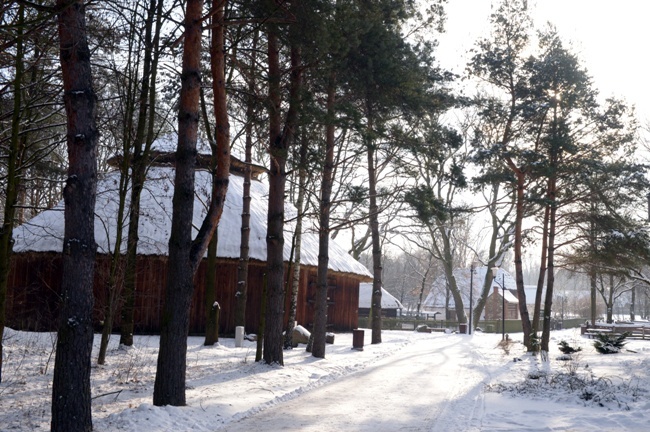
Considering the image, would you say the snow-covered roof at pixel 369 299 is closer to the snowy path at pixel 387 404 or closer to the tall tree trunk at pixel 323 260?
the tall tree trunk at pixel 323 260

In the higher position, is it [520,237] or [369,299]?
[520,237]

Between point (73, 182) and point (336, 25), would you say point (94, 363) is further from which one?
point (336, 25)

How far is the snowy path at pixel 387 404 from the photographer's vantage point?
8.33 m

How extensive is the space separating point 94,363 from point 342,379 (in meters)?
5.16

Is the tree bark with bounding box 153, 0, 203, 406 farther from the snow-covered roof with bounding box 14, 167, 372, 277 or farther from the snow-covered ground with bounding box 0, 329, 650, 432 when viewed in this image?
the snow-covered roof with bounding box 14, 167, 372, 277

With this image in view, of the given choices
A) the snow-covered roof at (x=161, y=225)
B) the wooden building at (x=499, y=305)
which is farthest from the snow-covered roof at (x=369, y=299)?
the wooden building at (x=499, y=305)

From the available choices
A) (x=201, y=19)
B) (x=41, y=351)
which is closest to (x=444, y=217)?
(x=201, y=19)

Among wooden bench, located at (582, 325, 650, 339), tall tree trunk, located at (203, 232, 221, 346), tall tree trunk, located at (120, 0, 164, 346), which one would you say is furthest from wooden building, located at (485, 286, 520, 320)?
tall tree trunk, located at (120, 0, 164, 346)

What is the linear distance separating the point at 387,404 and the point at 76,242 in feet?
19.0

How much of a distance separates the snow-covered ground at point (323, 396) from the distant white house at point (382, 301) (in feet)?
81.2

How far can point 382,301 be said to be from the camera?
4547cm

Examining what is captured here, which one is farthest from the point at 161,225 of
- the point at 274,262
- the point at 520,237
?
the point at 520,237

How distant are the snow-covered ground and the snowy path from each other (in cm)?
2

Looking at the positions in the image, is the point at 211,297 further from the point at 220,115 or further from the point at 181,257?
the point at 181,257
